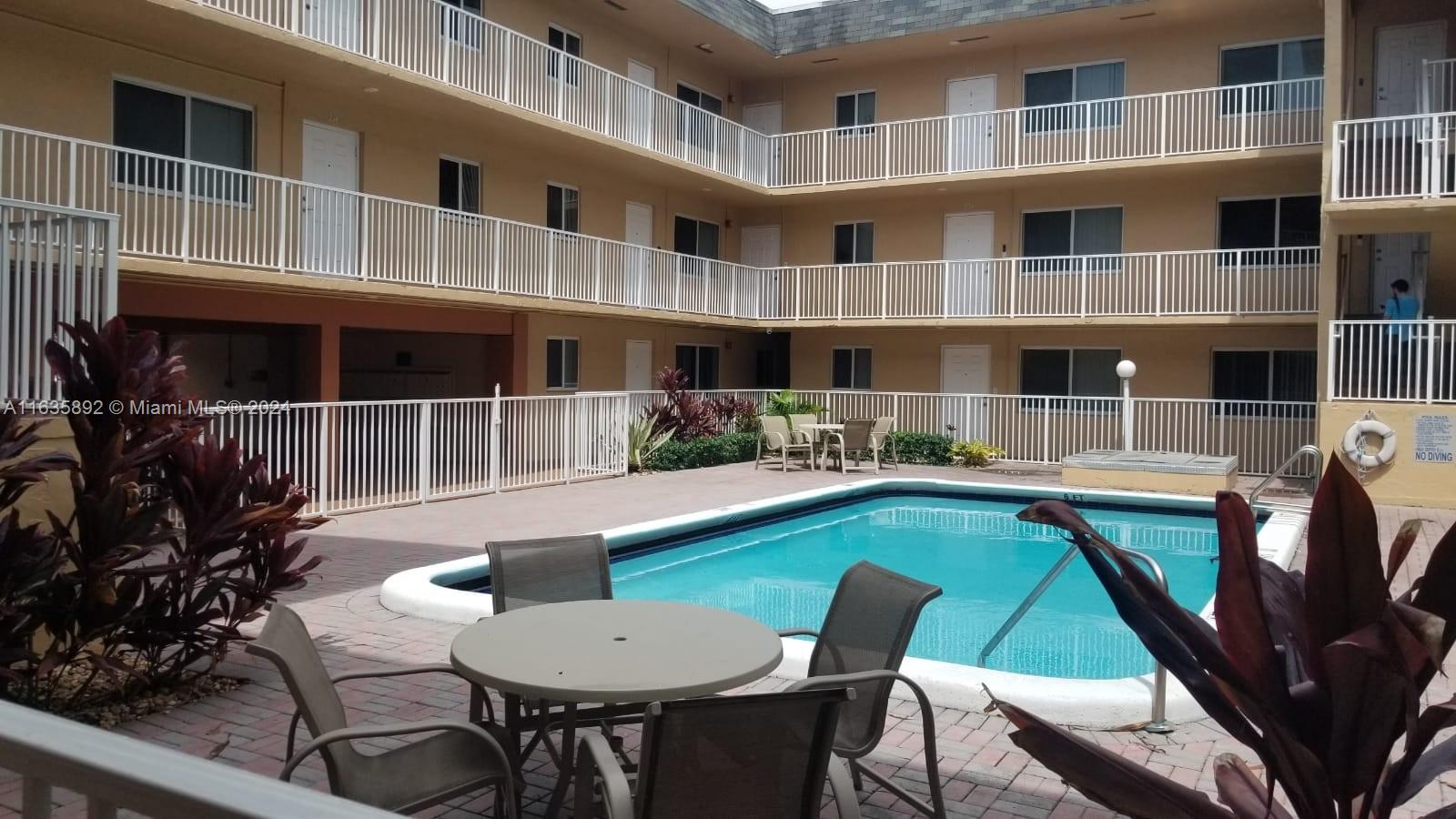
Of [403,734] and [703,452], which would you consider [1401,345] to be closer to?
[703,452]

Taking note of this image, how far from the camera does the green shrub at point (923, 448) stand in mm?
19609

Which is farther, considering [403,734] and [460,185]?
[460,185]

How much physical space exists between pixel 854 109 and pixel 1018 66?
3.80m

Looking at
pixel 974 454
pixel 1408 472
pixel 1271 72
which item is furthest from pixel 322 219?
pixel 1271 72

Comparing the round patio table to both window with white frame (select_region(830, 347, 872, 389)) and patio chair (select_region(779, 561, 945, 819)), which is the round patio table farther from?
window with white frame (select_region(830, 347, 872, 389))

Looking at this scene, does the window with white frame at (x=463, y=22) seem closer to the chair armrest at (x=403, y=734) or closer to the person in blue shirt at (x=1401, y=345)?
the chair armrest at (x=403, y=734)

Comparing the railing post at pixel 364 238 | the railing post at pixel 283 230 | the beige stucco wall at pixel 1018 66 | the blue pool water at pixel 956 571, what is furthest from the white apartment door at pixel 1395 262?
the railing post at pixel 283 230

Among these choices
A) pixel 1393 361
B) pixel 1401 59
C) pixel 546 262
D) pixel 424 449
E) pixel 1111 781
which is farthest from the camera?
pixel 1401 59

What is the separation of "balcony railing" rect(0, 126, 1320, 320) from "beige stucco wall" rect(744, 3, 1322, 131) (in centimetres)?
371

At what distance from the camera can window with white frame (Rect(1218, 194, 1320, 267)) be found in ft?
61.9

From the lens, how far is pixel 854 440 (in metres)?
18.2

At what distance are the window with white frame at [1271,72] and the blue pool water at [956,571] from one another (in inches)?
342

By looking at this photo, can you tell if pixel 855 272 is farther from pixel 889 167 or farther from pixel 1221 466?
pixel 1221 466

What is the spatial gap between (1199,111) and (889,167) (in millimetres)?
6010
